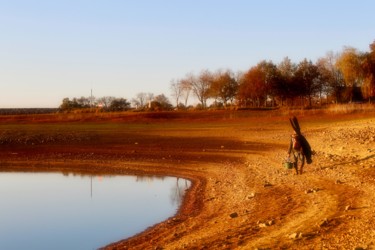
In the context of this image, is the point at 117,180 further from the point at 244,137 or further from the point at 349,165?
the point at 244,137

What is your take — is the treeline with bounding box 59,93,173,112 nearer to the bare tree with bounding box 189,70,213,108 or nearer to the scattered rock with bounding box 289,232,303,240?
the bare tree with bounding box 189,70,213,108

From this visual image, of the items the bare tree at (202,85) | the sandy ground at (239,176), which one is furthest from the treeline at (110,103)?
the sandy ground at (239,176)

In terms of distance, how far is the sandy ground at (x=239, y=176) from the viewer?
1156cm

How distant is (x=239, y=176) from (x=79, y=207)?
6.97m

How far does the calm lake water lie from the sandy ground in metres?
1.00

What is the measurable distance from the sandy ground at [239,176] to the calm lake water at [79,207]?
1.00m

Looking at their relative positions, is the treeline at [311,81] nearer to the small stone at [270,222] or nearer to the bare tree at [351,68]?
the bare tree at [351,68]

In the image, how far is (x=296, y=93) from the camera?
81312mm

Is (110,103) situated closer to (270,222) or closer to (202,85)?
(202,85)

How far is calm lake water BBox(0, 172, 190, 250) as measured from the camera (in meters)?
14.9

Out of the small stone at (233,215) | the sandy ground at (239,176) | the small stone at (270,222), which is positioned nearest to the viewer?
the sandy ground at (239,176)

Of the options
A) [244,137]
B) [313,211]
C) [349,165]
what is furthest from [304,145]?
[244,137]

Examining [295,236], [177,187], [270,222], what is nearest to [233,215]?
[270,222]

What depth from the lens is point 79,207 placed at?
1952 centimetres
